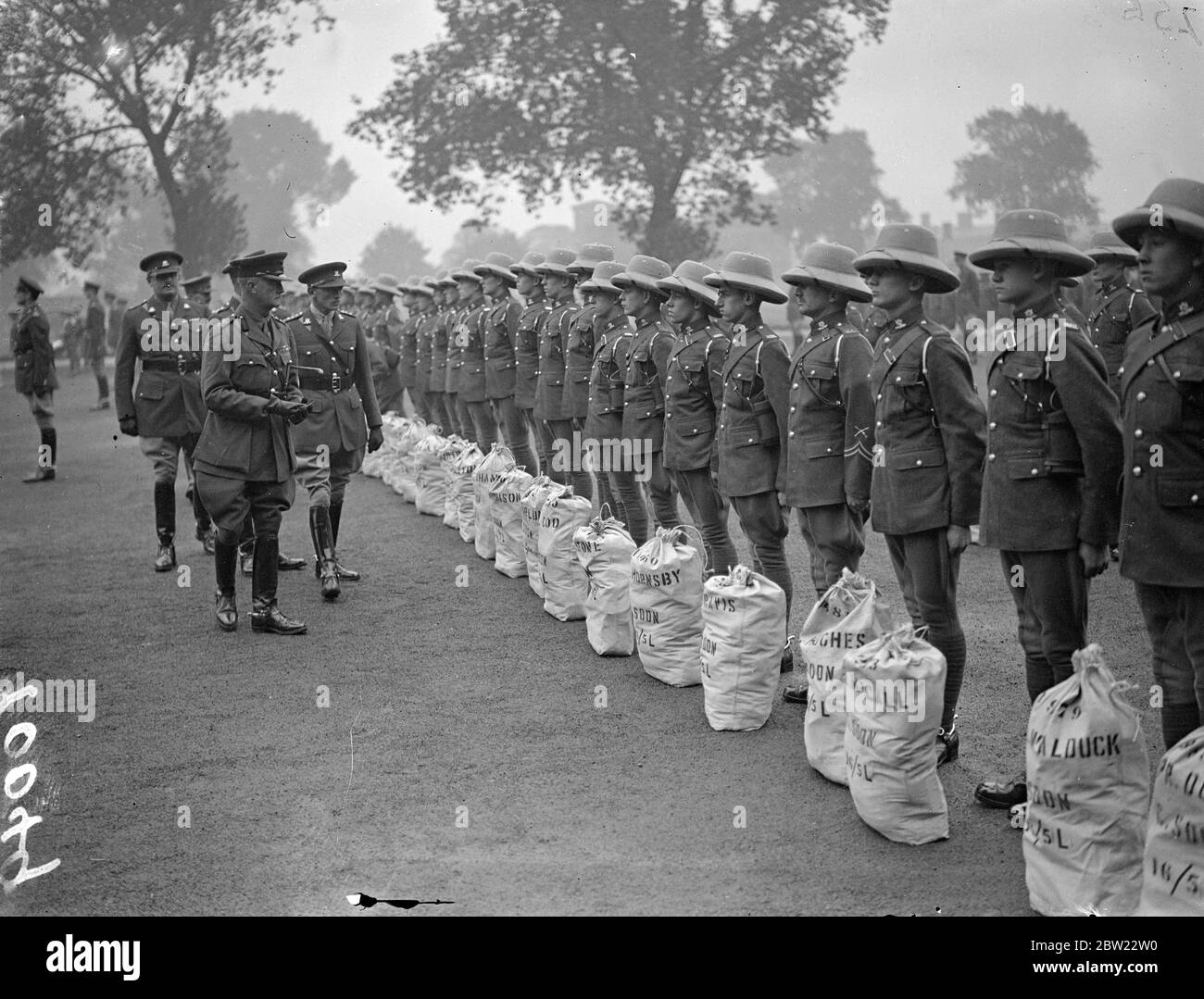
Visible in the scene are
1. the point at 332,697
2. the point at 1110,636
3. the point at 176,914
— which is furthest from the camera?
the point at 1110,636

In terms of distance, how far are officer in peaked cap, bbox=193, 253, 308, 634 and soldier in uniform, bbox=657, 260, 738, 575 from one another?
220cm

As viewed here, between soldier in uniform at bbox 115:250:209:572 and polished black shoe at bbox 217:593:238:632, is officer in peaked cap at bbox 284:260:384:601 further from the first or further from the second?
soldier in uniform at bbox 115:250:209:572

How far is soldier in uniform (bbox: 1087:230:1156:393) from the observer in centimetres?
830

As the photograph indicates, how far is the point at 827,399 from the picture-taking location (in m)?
5.88

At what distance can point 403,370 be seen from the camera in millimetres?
15938

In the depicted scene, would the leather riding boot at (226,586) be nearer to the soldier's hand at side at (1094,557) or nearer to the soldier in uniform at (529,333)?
the soldier in uniform at (529,333)

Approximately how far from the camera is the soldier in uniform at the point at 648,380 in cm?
808

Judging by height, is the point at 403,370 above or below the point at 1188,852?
above

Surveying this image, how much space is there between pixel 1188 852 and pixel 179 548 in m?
8.91

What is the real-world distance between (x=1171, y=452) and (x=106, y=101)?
56.8ft

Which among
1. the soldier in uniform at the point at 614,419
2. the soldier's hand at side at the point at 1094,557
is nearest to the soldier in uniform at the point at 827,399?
the soldier's hand at side at the point at 1094,557

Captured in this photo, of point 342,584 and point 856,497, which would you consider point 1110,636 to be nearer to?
point 856,497

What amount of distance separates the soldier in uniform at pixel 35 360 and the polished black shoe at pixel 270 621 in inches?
332

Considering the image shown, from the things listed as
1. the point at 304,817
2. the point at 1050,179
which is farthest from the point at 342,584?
the point at 1050,179
